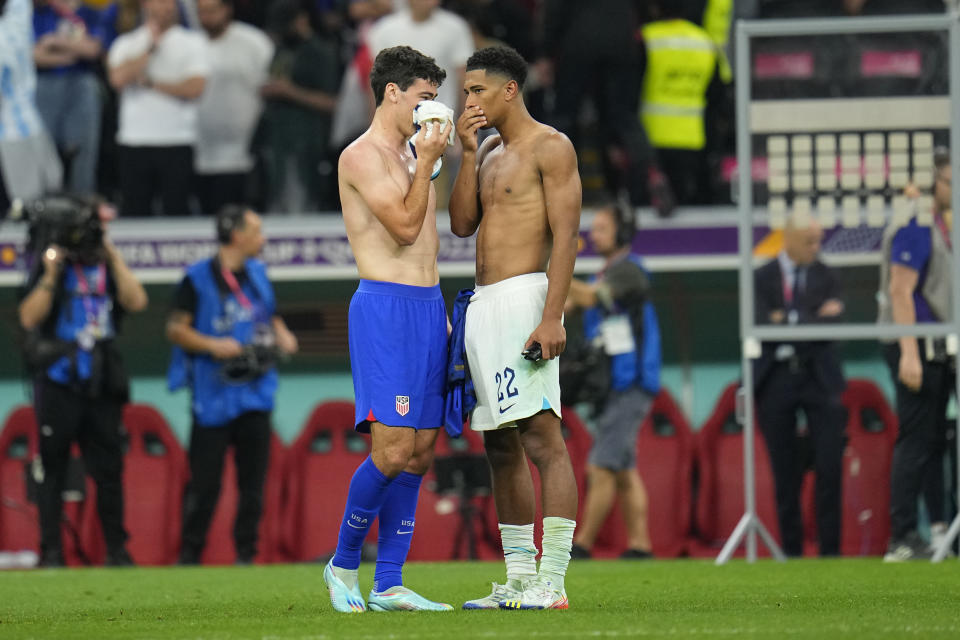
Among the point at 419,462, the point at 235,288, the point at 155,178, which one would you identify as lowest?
the point at 419,462

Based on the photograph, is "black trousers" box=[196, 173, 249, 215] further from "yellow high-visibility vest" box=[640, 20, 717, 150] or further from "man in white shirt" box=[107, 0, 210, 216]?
"yellow high-visibility vest" box=[640, 20, 717, 150]

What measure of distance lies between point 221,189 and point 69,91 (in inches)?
59.7

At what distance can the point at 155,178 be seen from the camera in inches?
561

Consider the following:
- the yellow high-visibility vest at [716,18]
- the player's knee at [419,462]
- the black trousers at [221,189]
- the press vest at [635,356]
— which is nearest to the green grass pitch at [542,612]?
the player's knee at [419,462]

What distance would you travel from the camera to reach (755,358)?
11.7 metres

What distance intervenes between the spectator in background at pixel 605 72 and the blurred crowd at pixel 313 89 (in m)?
0.02

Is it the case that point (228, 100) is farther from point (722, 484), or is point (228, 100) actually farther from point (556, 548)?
point (556, 548)

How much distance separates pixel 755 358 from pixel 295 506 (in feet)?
13.1

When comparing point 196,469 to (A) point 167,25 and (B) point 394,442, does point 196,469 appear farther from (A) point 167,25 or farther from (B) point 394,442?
(B) point 394,442

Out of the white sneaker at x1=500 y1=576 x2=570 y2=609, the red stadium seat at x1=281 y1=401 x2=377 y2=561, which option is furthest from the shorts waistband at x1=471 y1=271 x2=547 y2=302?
the red stadium seat at x1=281 y1=401 x2=377 y2=561

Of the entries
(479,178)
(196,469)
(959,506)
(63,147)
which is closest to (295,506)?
(196,469)

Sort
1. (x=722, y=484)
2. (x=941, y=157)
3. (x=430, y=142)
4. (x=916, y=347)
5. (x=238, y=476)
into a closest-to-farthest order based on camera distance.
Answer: (x=430, y=142) < (x=941, y=157) < (x=916, y=347) < (x=238, y=476) < (x=722, y=484)

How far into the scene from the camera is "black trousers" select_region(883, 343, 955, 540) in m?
10.6

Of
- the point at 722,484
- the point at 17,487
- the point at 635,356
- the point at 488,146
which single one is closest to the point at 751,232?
the point at 635,356
